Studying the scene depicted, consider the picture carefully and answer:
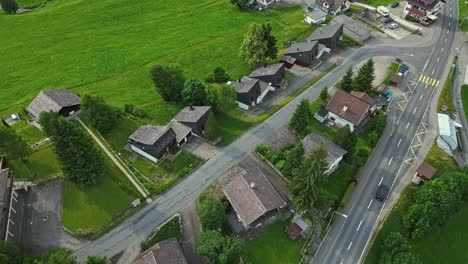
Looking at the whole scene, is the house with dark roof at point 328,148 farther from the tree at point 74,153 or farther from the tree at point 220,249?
the tree at point 74,153

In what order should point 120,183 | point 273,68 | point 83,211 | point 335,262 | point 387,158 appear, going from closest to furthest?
point 335,262, point 83,211, point 120,183, point 387,158, point 273,68

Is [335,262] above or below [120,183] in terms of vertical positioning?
below

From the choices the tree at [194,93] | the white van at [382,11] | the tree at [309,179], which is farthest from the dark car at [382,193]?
the white van at [382,11]

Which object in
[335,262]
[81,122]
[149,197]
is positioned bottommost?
[335,262]

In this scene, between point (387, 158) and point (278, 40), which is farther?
point (278, 40)

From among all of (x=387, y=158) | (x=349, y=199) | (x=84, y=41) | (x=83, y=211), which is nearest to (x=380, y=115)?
(x=387, y=158)

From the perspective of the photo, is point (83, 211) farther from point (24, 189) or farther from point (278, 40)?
point (278, 40)

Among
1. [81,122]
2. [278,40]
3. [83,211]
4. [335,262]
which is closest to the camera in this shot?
[335,262]

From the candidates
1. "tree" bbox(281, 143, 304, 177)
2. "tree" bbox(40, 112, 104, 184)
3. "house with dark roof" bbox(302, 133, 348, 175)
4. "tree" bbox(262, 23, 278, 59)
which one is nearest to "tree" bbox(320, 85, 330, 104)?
"house with dark roof" bbox(302, 133, 348, 175)
